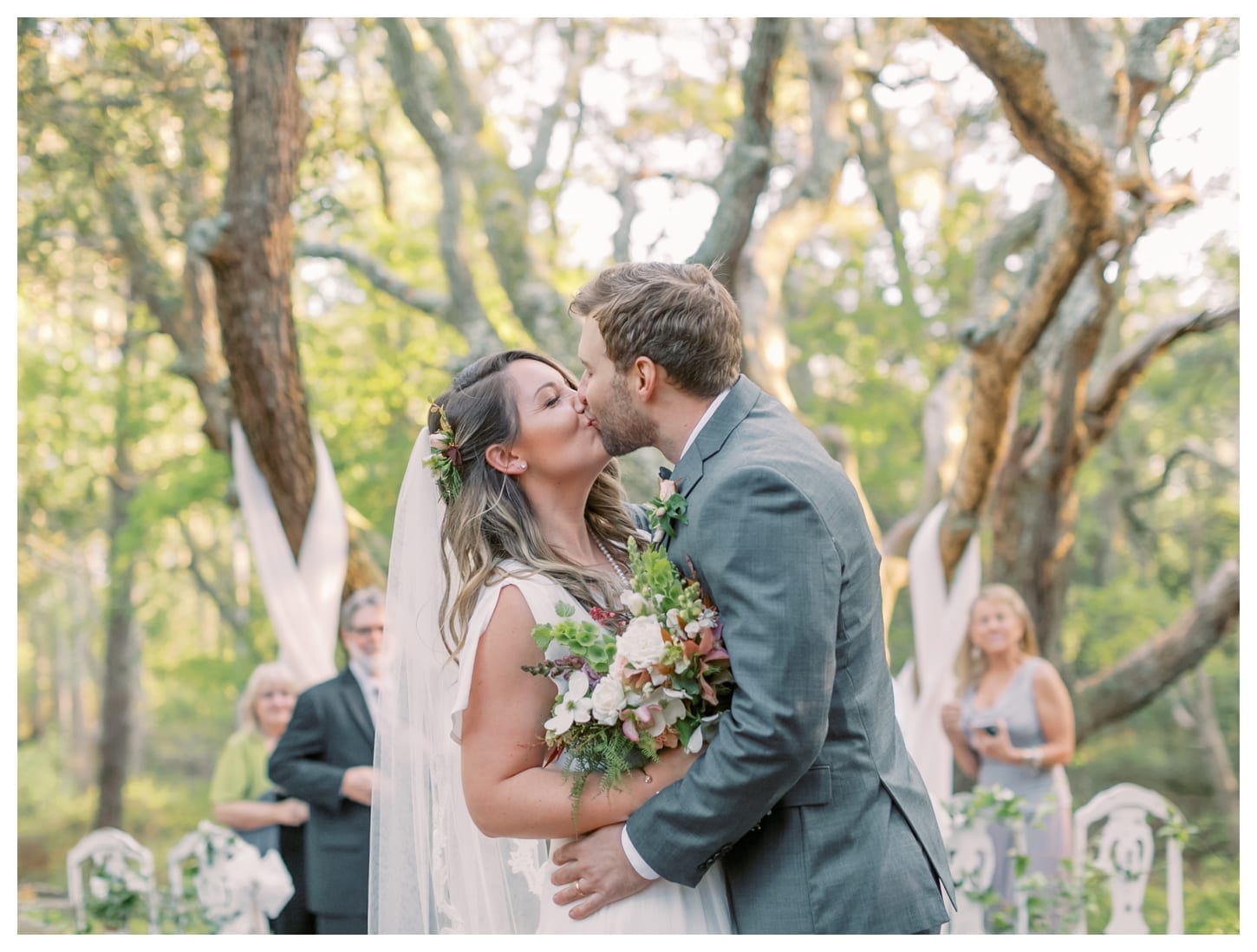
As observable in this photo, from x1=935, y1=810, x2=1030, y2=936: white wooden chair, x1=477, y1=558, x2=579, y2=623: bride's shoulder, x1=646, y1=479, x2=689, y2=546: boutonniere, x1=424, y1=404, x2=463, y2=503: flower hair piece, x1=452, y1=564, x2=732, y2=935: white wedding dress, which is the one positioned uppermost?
x1=424, y1=404, x2=463, y2=503: flower hair piece

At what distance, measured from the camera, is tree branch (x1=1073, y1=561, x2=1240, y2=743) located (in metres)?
8.10

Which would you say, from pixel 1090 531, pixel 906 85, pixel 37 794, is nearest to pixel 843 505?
pixel 906 85

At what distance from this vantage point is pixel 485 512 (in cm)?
272

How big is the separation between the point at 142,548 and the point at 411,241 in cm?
414

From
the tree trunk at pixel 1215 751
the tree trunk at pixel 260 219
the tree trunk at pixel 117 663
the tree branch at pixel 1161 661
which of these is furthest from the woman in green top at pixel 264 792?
the tree trunk at pixel 1215 751

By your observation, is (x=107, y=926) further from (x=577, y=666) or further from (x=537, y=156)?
(x=537, y=156)

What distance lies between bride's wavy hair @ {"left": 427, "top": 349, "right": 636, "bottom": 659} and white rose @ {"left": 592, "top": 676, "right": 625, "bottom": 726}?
15.2 inches

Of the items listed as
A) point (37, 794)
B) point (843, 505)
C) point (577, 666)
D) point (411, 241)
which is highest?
point (411, 241)

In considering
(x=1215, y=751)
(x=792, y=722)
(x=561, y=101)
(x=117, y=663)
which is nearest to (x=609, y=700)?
(x=792, y=722)

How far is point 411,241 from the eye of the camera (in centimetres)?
1210

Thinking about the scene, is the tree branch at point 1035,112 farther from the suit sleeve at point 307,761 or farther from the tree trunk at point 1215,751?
the tree trunk at point 1215,751

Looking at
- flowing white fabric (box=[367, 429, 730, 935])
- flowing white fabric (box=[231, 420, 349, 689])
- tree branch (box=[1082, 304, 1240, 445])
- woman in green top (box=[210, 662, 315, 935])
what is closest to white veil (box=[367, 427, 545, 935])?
flowing white fabric (box=[367, 429, 730, 935])

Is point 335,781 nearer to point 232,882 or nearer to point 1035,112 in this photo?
point 232,882

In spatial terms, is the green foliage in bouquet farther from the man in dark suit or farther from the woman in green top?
the woman in green top
